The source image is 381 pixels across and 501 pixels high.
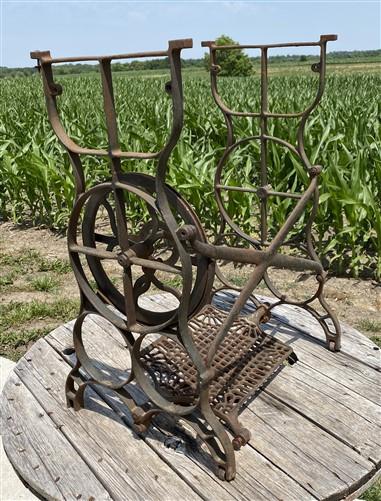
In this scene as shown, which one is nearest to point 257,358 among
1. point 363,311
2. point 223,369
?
point 223,369

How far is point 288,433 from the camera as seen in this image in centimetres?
162

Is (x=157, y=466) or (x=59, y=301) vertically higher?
(x=157, y=466)

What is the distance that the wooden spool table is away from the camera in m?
1.44

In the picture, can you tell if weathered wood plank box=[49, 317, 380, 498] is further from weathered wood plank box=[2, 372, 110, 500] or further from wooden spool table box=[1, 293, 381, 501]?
weathered wood plank box=[2, 372, 110, 500]

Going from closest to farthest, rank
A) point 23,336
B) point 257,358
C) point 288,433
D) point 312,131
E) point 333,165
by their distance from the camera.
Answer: point 288,433 < point 257,358 < point 23,336 < point 333,165 < point 312,131

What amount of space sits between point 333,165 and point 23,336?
7.21 ft

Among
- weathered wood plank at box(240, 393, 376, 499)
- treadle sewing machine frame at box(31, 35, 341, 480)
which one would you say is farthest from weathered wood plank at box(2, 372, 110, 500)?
weathered wood plank at box(240, 393, 376, 499)

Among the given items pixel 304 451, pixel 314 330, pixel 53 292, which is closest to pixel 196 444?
pixel 304 451

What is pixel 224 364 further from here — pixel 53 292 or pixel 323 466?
pixel 53 292

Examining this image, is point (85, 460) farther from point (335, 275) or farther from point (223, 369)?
point (335, 275)

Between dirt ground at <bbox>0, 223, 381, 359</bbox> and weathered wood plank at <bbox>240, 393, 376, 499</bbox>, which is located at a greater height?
weathered wood plank at <bbox>240, 393, 376, 499</bbox>

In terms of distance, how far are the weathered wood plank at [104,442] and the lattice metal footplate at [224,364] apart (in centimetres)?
19

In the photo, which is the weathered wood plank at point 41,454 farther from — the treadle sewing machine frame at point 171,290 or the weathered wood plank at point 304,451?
the weathered wood plank at point 304,451

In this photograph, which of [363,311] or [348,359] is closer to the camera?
[348,359]
